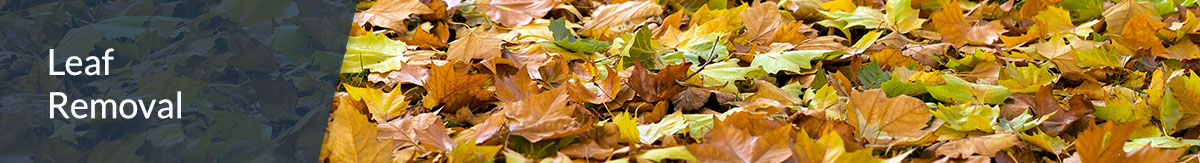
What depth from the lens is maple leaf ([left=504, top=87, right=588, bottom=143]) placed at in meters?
1.10

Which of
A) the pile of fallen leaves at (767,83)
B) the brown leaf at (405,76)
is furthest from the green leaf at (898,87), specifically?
the brown leaf at (405,76)

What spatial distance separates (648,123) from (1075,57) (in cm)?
80

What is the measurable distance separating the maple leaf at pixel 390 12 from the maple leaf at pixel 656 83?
2.26 feet

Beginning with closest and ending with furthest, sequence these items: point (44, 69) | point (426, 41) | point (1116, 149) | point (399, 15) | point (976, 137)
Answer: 1. point (1116, 149)
2. point (976, 137)
3. point (44, 69)
4. point (426, 41)
5. point (399, 15)

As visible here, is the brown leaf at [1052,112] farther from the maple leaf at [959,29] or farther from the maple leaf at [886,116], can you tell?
the maple leaf at [959,29]

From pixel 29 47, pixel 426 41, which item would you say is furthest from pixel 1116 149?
pixel 29 47

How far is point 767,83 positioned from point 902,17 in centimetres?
61

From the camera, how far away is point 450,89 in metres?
1.37

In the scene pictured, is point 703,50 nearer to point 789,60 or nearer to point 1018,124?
point 789,60

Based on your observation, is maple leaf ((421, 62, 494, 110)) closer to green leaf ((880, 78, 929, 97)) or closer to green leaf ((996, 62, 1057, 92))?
green leaf ((880, 78, 929, 97))

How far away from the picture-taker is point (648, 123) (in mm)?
1281

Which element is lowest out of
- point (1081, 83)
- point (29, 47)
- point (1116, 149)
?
point (29, 47)

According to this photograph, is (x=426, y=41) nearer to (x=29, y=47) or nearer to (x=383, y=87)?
(x=383, y=87)

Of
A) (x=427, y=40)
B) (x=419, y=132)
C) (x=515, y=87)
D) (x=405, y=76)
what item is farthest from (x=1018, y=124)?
(x=427, y=40)
